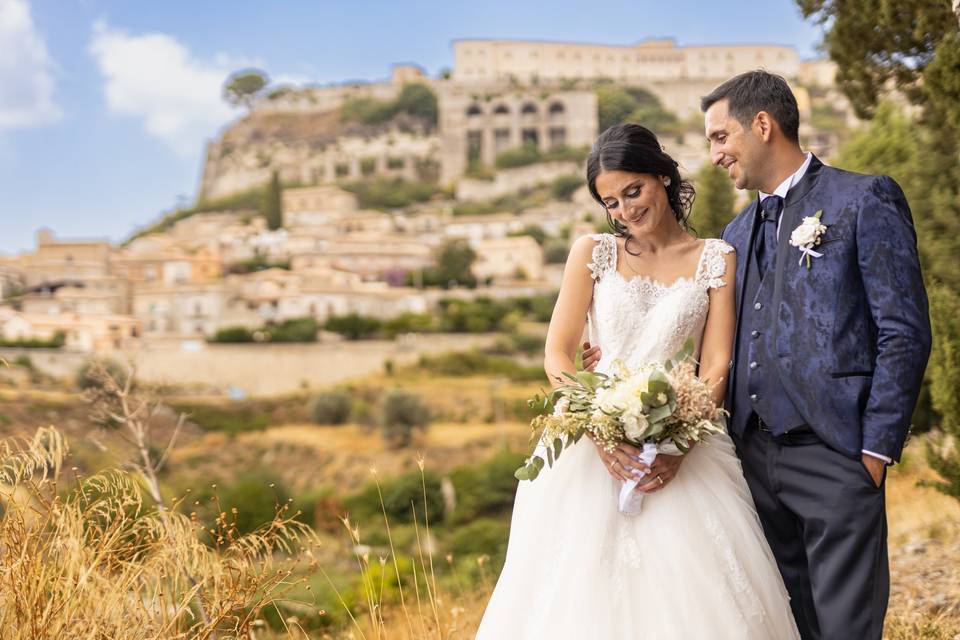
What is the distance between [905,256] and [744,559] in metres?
0.79

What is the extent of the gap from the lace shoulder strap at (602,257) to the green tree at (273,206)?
58.3 metres

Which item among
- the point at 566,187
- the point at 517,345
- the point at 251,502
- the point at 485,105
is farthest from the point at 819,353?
the point at 485,105

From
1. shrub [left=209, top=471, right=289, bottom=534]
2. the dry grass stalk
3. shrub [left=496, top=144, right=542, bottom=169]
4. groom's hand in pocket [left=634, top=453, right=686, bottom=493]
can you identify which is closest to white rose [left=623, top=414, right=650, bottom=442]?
groom's hand in pocket [left=634, top=453, right=686, bottom=493]

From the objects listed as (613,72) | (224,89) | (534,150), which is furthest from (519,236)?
(224,89)

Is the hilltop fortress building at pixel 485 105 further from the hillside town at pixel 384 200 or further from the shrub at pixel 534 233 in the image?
the shrub at pixel 534 233

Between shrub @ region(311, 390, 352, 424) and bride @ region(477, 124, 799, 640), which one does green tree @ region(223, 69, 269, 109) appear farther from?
bride @ region(477, 124, 799, 640)

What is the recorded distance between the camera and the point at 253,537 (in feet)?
7.30

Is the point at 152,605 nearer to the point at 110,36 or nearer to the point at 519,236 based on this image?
the point at 519,236

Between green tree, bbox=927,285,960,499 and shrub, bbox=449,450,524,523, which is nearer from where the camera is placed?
green tree, bbox=927,285,960,499

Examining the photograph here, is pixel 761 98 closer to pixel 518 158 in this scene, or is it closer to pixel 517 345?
pixel 517 345

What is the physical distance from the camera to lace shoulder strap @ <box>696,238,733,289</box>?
2285 millimetres

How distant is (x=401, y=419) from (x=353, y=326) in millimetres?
9735

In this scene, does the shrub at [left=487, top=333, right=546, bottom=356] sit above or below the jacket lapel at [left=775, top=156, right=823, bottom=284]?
below

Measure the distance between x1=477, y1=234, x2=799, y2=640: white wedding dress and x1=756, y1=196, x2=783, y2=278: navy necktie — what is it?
0.78ft
